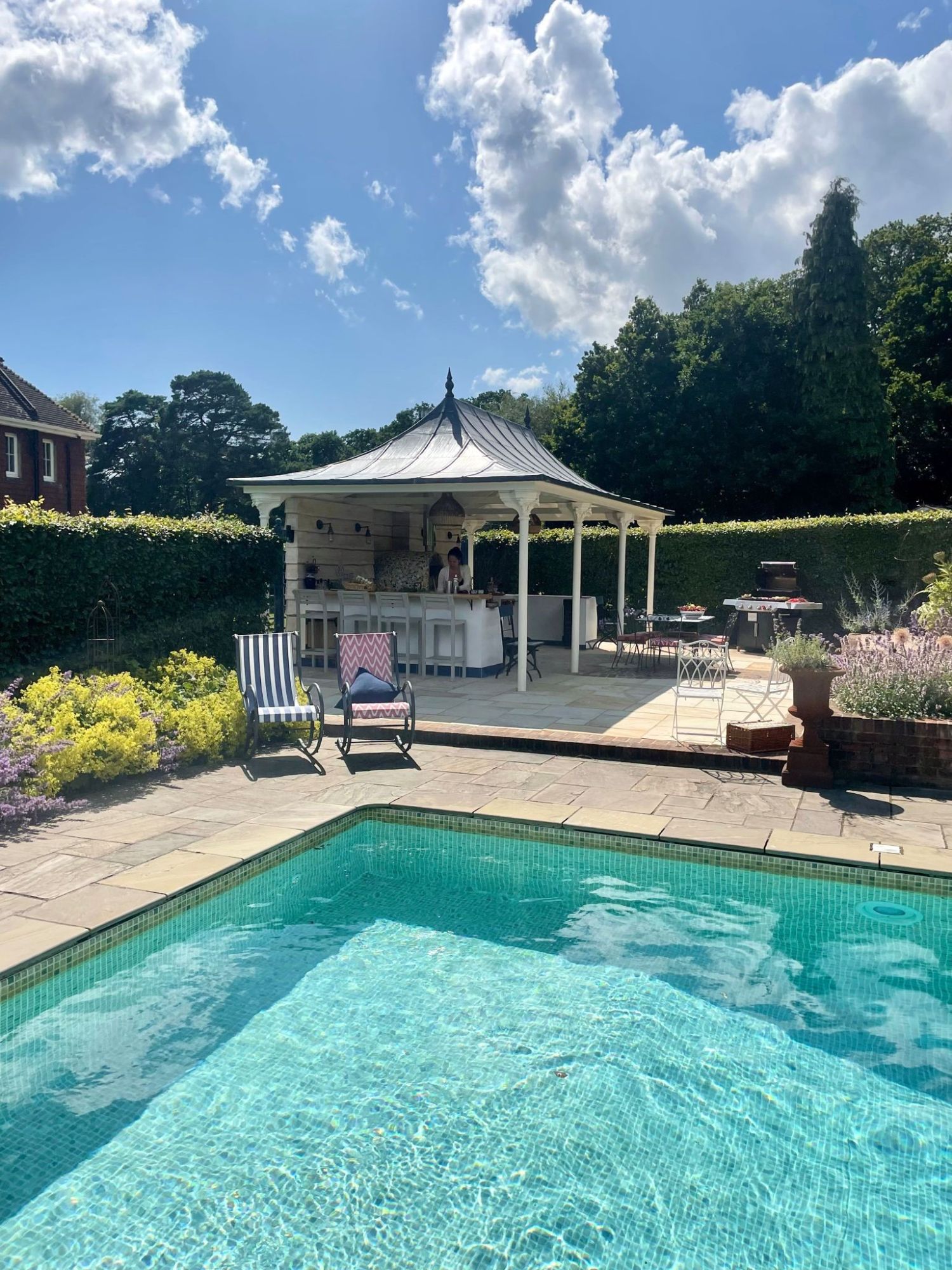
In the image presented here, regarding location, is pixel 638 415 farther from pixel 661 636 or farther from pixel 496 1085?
pixel 496 1085

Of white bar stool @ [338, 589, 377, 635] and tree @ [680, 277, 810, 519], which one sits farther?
tree @ [680, 277, 810, 519]

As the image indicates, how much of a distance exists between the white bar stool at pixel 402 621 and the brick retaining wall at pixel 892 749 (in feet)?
19.7

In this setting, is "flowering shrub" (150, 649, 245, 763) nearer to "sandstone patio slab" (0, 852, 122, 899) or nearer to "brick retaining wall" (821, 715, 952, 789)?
"sandstone patio slab" (0, 852, 122, 899)

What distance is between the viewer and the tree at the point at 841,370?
25.2m

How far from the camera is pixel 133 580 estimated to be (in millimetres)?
9328

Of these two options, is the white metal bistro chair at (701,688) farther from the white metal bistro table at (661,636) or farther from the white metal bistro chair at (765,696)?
the white metal bistro table at (661,636)

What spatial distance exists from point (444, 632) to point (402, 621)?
60 cm

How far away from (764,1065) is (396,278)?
21.1m

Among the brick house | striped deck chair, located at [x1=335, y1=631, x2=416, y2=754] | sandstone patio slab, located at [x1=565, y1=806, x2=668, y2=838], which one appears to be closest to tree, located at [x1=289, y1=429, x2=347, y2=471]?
the brick house

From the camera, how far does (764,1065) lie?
3.43 meters

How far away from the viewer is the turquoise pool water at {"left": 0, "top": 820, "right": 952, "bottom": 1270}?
2570 mm

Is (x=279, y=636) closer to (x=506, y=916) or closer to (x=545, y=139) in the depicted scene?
(x=506, y=916)

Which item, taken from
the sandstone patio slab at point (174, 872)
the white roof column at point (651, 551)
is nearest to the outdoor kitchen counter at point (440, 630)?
the white roof column at point (651, 551)

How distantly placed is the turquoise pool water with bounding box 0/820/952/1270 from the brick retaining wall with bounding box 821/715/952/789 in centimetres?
212
